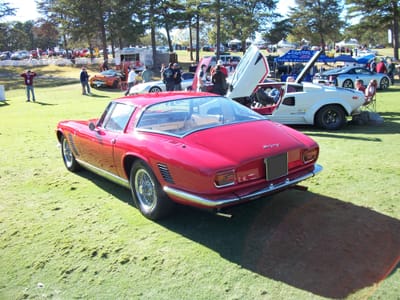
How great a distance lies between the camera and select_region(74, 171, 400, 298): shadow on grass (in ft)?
10.5

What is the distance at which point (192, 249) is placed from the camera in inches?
149

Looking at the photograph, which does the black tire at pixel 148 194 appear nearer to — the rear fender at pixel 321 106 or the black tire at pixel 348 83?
the rear fender at pixel 321 106

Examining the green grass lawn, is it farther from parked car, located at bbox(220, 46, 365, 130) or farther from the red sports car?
parked car, located at bbox(220, 46, 365, 130)

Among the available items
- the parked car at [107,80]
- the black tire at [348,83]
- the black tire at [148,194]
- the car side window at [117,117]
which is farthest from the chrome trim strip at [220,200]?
the parked car at [107,80]

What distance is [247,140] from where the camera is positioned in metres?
4.22

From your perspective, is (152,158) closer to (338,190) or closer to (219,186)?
(219,186)

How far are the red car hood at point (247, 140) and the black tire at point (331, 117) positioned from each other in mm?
5307

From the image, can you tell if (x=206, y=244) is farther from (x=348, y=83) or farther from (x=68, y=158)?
(x=348, y=83)

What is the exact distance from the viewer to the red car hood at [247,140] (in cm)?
399

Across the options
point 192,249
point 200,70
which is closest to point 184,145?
point 192,249

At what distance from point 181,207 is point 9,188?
117 inches

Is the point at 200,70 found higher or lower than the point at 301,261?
higher

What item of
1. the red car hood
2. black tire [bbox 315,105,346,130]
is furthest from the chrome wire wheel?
black tire [bbox 315,105,346,130]

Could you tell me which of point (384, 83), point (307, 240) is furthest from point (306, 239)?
point (384, 83)
